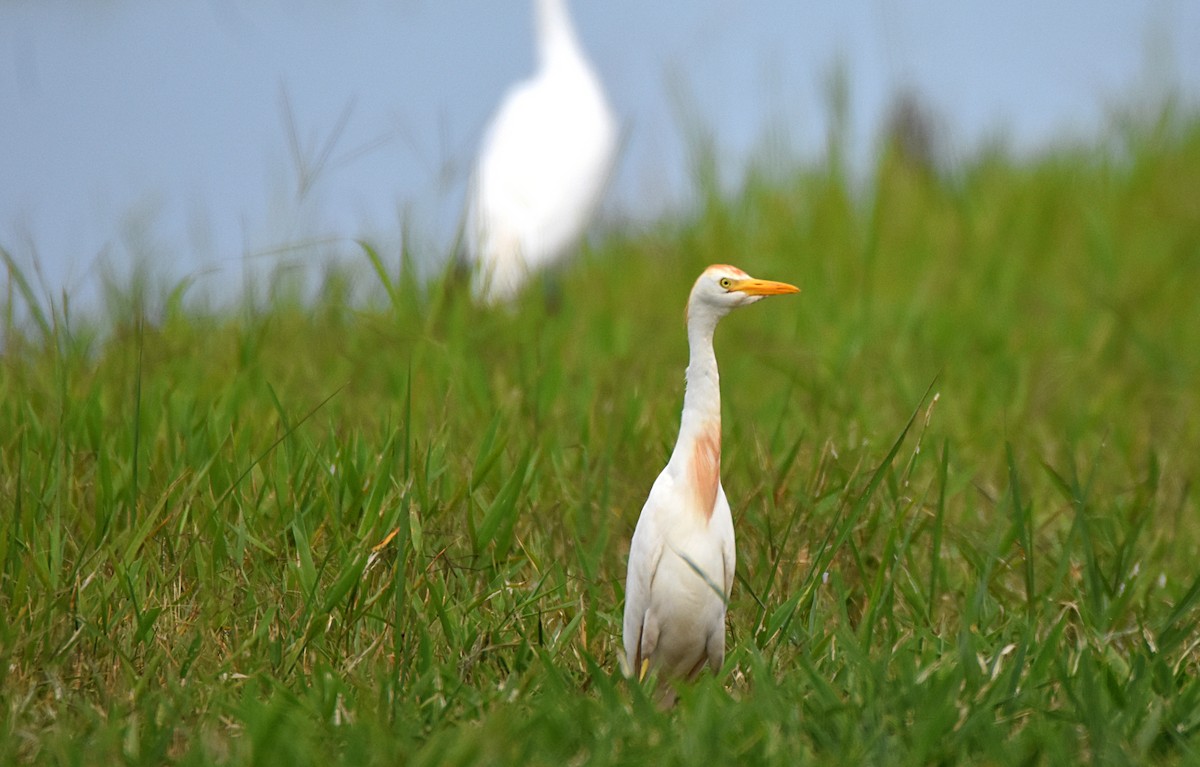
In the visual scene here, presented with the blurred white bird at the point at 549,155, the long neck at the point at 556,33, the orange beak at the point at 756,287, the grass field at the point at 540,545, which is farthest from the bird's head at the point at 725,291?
the long neck at the point at 556,33

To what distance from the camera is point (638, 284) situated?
16.9 feet

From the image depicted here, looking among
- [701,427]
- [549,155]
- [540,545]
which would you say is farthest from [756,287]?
[549,155]

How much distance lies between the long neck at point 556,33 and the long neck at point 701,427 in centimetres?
430

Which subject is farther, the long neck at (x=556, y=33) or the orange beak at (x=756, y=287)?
the long neck at (x=556, y=33)

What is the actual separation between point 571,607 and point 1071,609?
3.12 feet

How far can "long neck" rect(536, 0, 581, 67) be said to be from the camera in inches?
235

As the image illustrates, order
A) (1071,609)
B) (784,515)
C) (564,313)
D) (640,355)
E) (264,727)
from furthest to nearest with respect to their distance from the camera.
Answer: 1. (564,313)
2. (640,355)
3. (784,515)
4. (1071,609)
5. (264,727)

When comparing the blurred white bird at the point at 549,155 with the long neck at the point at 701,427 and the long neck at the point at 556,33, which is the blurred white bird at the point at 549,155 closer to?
the long neck at the point at 556,33

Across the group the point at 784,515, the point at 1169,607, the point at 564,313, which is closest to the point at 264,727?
the point at 784,515

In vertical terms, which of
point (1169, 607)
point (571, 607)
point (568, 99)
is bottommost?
point (1169, 607)

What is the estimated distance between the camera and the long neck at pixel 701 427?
1928 mm

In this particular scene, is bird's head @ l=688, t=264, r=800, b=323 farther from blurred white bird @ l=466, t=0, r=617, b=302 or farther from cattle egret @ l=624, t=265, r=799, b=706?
blurred white bird @ l=466, t=0, r=617, b=302

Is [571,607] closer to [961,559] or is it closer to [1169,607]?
[961,559]

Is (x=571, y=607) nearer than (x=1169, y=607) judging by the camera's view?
Yes
